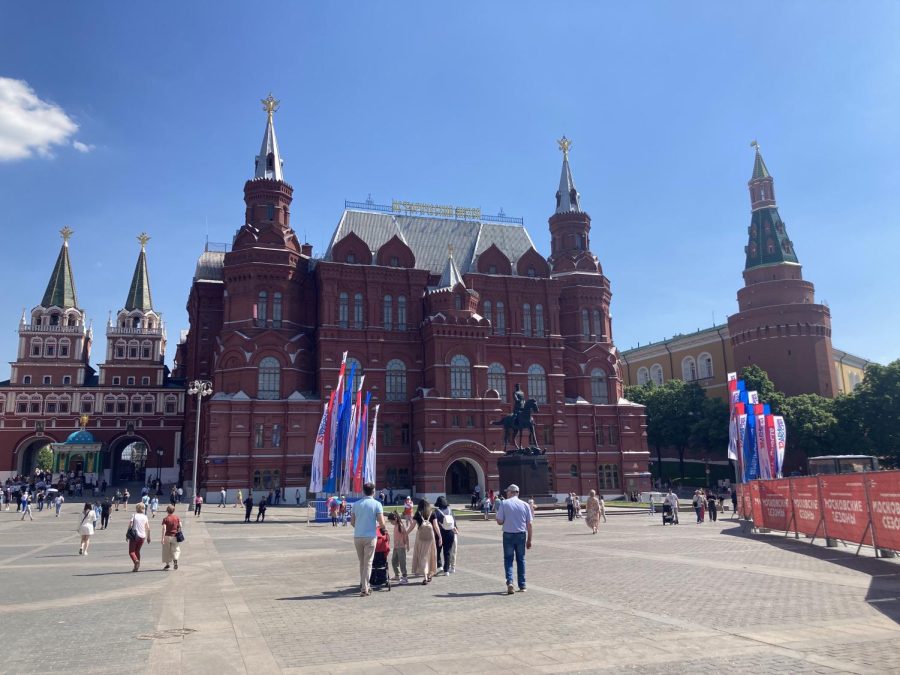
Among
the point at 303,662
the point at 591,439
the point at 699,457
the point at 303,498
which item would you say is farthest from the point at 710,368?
the point at 303,662

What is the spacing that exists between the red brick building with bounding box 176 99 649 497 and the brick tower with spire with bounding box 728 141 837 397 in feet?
70.4

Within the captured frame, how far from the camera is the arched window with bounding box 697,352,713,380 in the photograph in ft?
309

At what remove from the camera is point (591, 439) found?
2667 inches

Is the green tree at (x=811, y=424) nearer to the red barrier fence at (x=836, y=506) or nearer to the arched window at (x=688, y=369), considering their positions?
the arched window at (x=688, y=369)

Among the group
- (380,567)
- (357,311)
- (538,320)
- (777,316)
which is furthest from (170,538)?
(777,316)

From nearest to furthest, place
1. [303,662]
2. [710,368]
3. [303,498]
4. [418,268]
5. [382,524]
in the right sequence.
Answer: [303,662] < [382,524] < [303,498] < [418,268] < [710,368]

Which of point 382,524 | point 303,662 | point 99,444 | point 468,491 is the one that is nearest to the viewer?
point 303,662

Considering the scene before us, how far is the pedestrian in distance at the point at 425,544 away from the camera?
15.2 metres

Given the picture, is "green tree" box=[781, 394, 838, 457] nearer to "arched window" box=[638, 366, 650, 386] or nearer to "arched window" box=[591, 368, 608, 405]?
"arched window" box=[591, 368, 608, 405]

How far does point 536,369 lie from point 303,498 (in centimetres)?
2490

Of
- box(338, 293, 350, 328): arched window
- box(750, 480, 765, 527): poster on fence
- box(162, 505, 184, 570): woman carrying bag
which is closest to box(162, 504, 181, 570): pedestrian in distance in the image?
box(162, 505, 184, 570): woman carrying bag

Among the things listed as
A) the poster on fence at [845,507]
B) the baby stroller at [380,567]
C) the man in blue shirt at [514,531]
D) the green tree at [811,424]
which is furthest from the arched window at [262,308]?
the man in blue shirt at [514,531]

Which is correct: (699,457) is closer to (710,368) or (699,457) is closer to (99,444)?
(710,368)

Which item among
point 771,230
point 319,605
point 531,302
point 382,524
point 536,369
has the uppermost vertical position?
point 771,230
